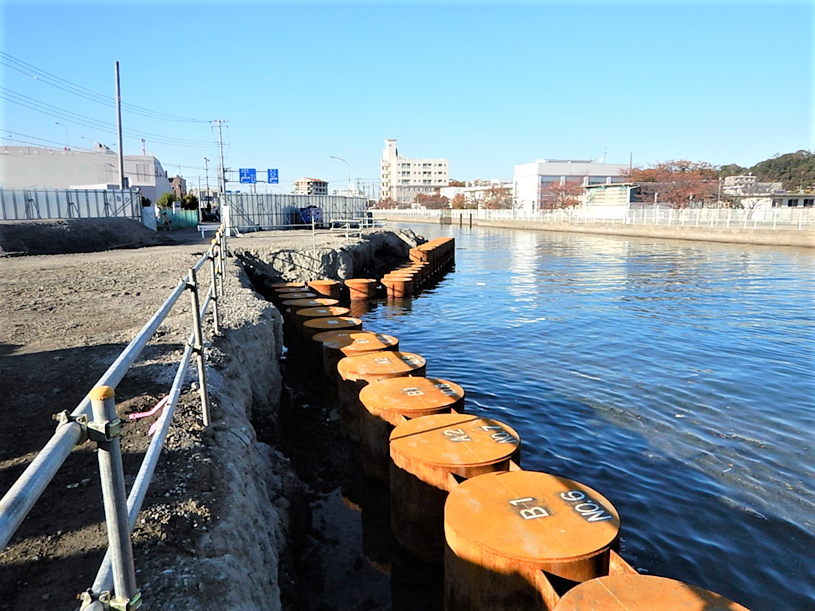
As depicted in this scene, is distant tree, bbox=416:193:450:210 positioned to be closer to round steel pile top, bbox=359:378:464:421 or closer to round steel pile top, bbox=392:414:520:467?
round steel pile top, bbox=359:378:464:421

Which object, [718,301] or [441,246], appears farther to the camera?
[441,246]

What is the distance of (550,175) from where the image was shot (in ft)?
385

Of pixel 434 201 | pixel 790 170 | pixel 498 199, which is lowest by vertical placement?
pixel 498 199

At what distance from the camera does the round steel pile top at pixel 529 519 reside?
3953 mm

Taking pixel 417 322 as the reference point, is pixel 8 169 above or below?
above

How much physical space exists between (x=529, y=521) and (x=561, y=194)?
104 m

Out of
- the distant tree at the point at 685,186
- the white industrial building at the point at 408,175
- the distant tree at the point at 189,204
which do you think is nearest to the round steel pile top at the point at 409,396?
the distant tree at the point at 189,204

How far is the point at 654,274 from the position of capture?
91.8 feet

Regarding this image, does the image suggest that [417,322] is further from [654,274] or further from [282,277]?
[654,274]

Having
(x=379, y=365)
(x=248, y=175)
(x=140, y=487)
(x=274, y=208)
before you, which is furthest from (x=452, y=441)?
(x=248, y=175)

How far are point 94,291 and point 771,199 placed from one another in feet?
255

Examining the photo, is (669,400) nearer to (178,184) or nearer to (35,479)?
(35,479)

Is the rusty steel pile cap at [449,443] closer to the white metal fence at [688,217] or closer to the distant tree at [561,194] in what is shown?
the white metal fence at [688,217]

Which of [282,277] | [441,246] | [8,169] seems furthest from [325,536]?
[8,169]
